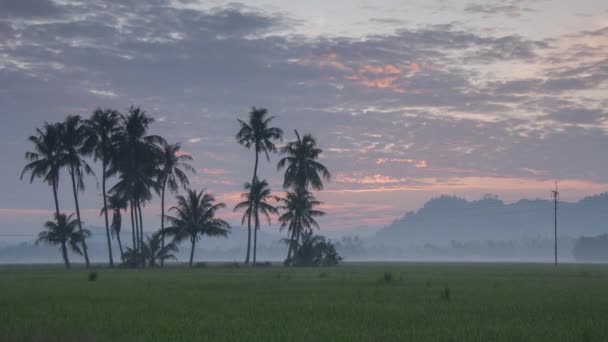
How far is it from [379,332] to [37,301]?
40.3ft

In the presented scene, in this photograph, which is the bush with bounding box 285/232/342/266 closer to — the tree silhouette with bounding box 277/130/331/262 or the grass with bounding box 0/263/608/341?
the tree silhouette with bounding box 277/130/331/262

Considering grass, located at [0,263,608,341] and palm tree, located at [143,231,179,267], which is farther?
palm tree, located at [143,231,179,267]

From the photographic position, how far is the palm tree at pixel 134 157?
66.1m

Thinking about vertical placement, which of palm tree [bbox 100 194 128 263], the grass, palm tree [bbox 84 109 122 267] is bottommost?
the grass

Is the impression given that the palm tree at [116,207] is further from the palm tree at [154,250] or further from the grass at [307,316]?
the grass at [307,316]

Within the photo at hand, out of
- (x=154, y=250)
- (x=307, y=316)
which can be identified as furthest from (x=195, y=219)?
(x=307, y=316)

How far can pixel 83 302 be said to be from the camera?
2033 cm

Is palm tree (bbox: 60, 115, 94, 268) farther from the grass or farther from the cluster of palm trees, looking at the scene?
the grass

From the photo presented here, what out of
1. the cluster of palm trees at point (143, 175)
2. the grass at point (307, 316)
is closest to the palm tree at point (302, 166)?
the cluster of palm trees at point (143, 175)

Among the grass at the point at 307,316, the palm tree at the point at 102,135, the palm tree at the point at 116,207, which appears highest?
the palm tree at the point at 102,135

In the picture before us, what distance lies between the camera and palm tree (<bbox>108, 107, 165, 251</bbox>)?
6612 centimetres

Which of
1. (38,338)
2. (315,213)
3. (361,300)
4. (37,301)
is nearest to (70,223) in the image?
(315,213)

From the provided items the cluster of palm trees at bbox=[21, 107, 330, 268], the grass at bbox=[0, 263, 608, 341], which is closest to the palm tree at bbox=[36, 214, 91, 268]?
the cluster of palm trees at bbox=[21, 107, 330, 268]

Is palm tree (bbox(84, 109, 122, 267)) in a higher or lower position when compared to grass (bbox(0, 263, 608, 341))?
higher
